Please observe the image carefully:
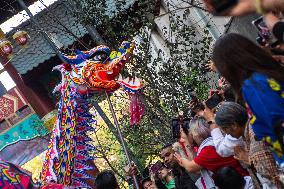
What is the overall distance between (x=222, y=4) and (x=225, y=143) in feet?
6.65

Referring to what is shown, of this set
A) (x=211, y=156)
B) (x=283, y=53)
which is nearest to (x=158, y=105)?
(x=211, y=156)

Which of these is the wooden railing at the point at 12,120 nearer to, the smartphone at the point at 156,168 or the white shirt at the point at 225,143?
the smartphone at the point at 156,168

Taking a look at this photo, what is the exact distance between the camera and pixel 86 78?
14.7ft

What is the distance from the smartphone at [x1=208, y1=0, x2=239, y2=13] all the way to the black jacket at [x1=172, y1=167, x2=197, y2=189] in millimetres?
3230

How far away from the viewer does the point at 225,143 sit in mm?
3598

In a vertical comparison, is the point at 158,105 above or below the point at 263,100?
below

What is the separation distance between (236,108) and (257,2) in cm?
168

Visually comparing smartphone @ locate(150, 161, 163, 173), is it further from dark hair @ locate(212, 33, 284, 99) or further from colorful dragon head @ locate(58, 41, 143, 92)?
dark hair @ locate(212, 33, 284, 99)

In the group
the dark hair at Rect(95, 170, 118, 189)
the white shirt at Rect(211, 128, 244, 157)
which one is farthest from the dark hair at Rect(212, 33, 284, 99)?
the dark hair at Rect(95, 170, 118, 189)

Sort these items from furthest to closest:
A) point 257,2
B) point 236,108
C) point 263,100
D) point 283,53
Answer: point 236,108 < point 283,53 < point 263,100 < point 257,2

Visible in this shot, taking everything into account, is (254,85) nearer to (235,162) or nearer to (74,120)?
(235,162)

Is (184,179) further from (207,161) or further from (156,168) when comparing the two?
(156,168)

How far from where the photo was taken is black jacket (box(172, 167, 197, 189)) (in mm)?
4832

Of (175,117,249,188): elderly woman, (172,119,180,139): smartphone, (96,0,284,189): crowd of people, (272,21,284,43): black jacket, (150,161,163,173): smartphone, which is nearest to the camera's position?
(96,0,284,189): crowd of people
